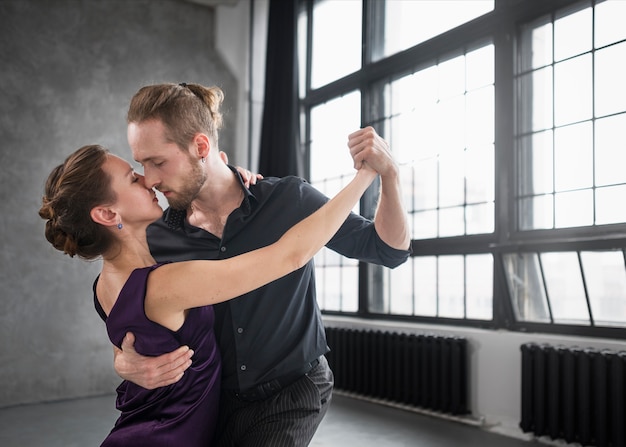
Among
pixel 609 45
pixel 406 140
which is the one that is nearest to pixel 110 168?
pixel 609 45

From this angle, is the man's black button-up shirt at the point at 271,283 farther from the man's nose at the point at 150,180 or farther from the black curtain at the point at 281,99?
the black curtain at the point at 281,99

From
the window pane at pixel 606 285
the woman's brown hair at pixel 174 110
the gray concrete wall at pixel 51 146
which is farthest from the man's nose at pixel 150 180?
the gray concrete wall at pixel 51 146

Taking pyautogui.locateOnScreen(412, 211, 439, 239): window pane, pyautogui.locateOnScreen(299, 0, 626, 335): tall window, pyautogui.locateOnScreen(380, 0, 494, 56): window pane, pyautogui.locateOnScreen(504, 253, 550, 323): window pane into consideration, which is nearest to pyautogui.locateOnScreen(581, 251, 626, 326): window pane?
pyautogui.locateOnScreen(299, 0, 626, 335): tall window

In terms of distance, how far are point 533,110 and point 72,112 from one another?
445cm

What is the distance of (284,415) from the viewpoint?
62.1 inches

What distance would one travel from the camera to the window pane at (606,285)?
3.60m

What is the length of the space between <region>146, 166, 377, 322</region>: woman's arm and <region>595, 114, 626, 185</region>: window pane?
9.29ft

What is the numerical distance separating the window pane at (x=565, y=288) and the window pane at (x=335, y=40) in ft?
9.17

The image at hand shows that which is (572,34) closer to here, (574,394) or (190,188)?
(574,394)

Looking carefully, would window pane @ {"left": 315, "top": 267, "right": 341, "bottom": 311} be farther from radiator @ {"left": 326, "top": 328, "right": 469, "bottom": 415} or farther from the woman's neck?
the woman's neck

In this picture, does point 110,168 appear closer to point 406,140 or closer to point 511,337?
point 511,337

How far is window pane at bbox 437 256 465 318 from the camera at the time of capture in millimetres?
4645

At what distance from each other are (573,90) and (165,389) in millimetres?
3454

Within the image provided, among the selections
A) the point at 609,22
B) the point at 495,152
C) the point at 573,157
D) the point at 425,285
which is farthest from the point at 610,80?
the point at 425,285
